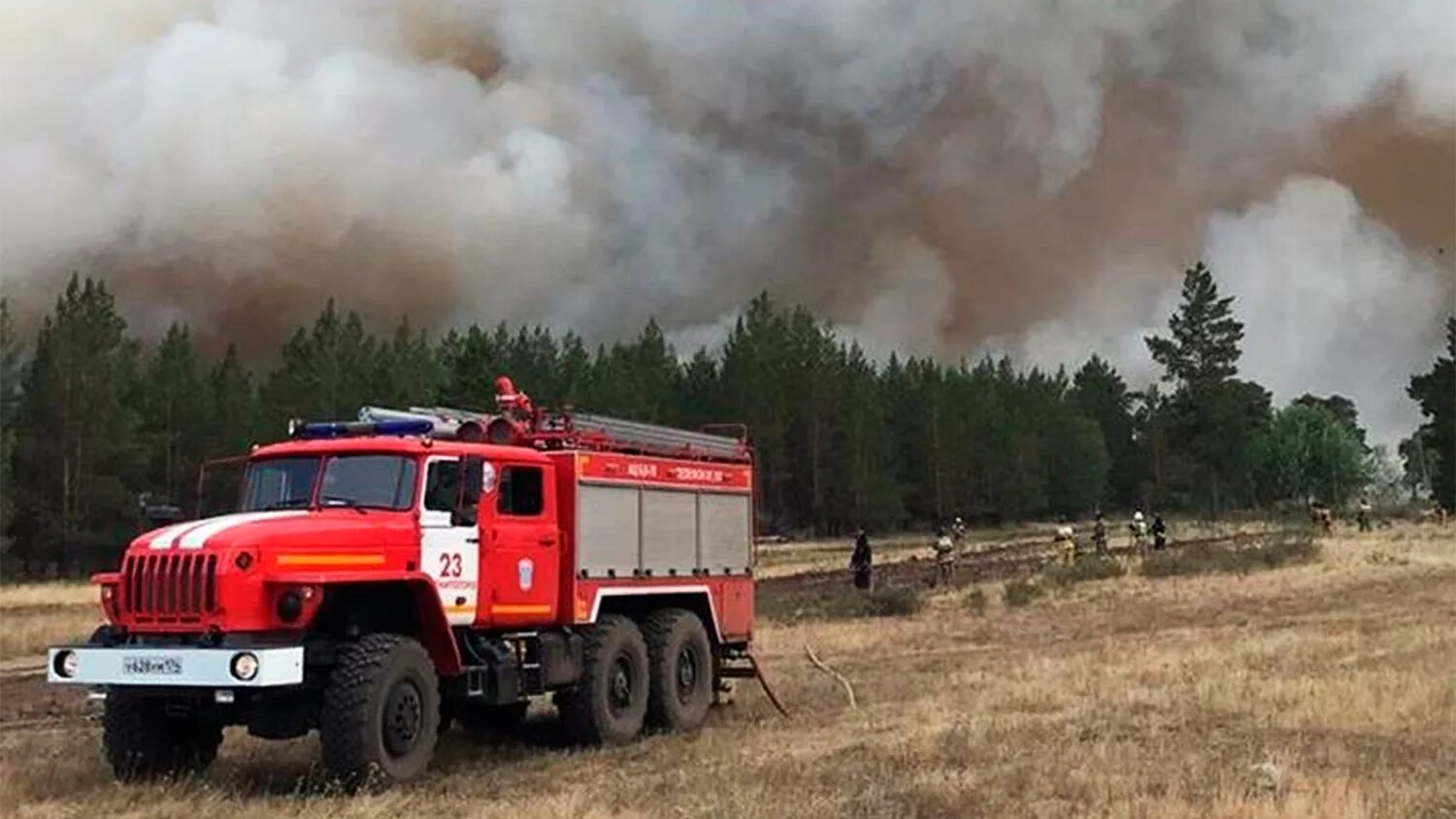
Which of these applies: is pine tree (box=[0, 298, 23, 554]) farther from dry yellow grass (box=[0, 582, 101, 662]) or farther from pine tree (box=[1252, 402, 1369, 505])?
pine tree (box=[1252, 402, 1369, 505])

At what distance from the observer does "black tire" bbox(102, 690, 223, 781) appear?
13289 millimetres

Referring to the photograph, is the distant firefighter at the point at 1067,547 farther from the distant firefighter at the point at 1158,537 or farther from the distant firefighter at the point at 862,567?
the distant firefighter at the point at 862,567

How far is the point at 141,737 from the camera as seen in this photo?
1333 centimetres

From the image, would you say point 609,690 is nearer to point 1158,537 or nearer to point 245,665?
Answer: point 245,665

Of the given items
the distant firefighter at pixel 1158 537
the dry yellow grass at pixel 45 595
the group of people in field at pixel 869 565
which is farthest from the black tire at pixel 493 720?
the distant firefighter at pixel 1158 537

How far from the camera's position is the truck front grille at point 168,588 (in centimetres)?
1209

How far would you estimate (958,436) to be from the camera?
10894cm

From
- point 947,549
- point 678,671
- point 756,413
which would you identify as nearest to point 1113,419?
point 756,413

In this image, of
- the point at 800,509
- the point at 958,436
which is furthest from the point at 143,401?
the point at 958,436

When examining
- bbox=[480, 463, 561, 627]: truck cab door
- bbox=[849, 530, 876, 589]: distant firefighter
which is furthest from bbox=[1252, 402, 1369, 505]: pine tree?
bbox=[480, 463, 561, 627]: truck cab door

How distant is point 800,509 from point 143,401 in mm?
40540

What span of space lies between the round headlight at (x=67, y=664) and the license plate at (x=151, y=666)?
545 millimetres

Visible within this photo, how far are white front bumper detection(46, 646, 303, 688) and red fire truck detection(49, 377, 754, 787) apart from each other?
17mm

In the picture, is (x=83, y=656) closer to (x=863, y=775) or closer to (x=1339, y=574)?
(x=863, y=775)
